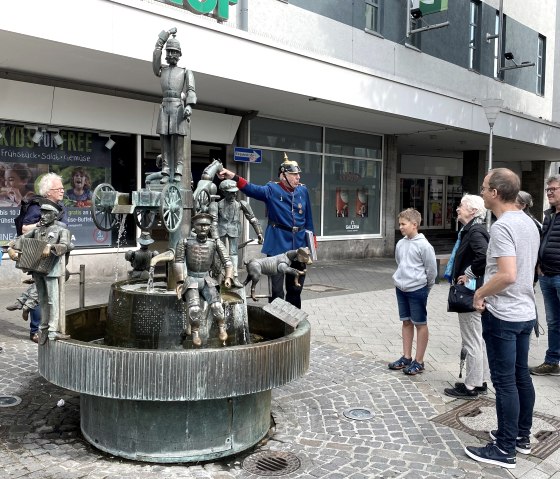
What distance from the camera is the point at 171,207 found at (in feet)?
13.2

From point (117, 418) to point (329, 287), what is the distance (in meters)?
7.78

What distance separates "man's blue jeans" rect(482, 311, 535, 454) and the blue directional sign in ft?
33.2

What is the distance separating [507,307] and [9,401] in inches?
154

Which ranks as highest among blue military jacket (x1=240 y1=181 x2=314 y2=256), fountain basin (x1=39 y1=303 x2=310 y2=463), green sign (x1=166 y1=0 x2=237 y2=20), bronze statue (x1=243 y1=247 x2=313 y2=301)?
green sign (x1=166 y1=0 x2=237 y2=20)

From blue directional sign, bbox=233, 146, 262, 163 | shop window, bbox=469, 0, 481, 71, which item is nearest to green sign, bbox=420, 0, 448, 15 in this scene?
shop window, bbox=469, 0, 481, 71

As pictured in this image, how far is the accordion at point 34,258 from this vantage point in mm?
3721

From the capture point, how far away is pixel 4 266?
10078 mm

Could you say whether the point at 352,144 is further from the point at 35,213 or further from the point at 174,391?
the point at 174,391

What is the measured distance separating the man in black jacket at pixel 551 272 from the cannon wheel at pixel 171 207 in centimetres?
369

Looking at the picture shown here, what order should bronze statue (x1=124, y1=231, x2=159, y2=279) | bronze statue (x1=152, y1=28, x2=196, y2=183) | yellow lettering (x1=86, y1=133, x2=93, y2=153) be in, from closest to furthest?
bronze statue (x1=152, y1=28, x2=196, y2=183) < bronze statue (x1=124, y1=231, x2=159, y2=279) < yellow lettering (x1=86, y1=133, x2=93, y2=153)

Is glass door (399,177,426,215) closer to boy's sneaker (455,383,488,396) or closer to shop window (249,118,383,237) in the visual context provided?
shop window (249,118,383,237)

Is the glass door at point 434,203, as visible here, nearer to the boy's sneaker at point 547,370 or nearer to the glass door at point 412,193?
the glass door at point 412,193

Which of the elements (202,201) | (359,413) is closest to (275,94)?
(202,201)

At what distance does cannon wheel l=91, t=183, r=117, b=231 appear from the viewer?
4.08m
